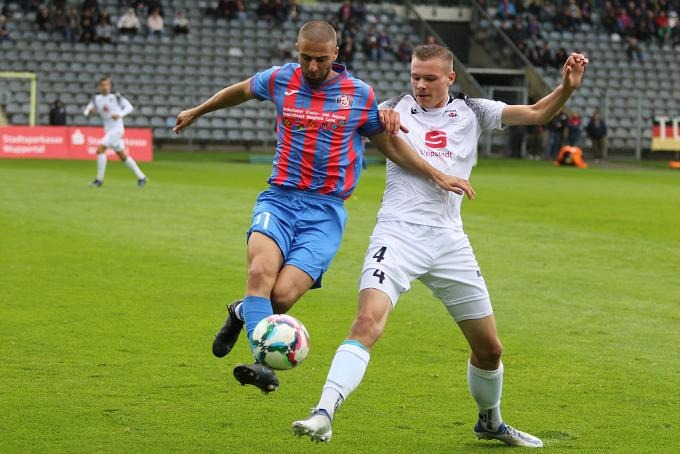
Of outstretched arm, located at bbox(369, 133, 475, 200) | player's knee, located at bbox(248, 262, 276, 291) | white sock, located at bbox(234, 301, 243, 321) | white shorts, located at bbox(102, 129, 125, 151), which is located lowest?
white shorts, located at bbox(102, 129, 125, 151)

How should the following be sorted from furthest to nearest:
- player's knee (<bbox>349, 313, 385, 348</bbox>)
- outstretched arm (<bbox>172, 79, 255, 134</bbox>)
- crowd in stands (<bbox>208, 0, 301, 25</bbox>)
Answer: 1. crowd in stands (<bbox>208, 0, 301, 25</bbox>)
2. outstretched arm (<bbox>172, 79, 255, 134</bbox>)
3. player's knee (<bbox>349, 313, 385, 348</bbox>)

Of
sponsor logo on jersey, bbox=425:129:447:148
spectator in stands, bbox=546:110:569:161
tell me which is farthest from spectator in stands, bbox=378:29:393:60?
sponsor logo on jersey, bbox=425:129:447:148

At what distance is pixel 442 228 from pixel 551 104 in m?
0.96

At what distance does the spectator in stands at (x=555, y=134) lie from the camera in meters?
44.8

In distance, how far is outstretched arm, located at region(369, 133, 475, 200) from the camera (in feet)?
21.5

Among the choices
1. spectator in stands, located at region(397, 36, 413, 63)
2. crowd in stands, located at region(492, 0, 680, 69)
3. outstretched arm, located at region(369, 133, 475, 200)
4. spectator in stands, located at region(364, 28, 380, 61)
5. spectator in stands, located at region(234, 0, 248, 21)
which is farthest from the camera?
crowd in stands, located at region(492, 0, 680, 69)

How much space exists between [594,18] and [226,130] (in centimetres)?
1786

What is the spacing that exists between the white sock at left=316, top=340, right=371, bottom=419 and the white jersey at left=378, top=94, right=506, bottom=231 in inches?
37.7

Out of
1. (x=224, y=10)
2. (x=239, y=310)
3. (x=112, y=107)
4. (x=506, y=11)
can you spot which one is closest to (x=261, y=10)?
(x=224, y=10)

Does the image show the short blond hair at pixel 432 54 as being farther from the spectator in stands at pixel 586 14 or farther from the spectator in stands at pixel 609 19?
the spectator in stands at pixel 609 19

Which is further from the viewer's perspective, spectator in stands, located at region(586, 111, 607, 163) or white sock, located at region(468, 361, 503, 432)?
spectator in stands, located at region(586, 111, 607, 163)

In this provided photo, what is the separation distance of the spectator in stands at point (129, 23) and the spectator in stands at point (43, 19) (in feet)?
8.29

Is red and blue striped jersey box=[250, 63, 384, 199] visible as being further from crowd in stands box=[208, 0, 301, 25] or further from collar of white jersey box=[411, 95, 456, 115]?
crowd in stands box=[208, 0, 301, 25]

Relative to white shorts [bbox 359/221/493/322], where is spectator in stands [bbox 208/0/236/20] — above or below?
below
